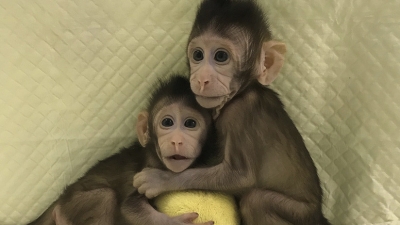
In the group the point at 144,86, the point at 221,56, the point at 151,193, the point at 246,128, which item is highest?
the point at 221,56

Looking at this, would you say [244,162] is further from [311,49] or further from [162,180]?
[311,49]

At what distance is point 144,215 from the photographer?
1.60 m

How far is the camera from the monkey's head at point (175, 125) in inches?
63.6

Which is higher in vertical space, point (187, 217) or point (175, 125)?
point (175, 125)

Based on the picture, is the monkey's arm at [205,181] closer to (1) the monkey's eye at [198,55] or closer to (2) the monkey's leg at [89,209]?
(2) the monkey's leg at [89,209]

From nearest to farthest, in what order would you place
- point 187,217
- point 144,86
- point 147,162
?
point 187,217, point 147,162, point 144,86

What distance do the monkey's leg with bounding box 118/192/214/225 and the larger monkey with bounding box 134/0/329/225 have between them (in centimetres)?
5

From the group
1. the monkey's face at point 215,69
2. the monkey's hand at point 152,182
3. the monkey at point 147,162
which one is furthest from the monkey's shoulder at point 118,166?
the monkey's face at point 215,69

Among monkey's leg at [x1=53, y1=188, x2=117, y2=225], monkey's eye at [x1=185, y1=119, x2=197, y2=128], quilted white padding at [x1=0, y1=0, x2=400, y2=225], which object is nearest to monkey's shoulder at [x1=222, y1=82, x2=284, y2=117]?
monkey's eye at [x1=185, y1=119, x2=197, y2=128]

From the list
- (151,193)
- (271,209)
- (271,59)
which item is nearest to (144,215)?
(151,193)

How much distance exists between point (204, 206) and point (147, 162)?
12.2 inches

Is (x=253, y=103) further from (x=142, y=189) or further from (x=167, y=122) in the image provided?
(x=142, y=189)

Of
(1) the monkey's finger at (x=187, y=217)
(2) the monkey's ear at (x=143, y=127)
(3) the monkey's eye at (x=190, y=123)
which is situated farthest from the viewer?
(2) the monkey's ear at (x=143, y=127)

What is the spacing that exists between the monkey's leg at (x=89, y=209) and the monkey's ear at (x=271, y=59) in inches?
28.6
